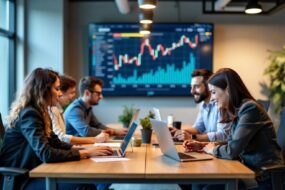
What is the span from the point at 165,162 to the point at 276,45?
12.8 feet

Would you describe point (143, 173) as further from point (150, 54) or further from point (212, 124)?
point (150, 54)

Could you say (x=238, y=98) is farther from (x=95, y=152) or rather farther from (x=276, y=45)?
(x=276, y=45)

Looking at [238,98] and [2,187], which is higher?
[238,98]

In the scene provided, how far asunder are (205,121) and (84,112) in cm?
117

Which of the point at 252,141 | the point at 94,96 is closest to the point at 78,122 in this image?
the point at 94,96

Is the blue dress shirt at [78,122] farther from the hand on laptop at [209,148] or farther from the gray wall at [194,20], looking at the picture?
the gray wall at [194,20]

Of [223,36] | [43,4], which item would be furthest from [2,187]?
[223,36]

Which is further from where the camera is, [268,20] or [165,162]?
[268,20]

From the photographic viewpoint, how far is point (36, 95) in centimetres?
A: 235

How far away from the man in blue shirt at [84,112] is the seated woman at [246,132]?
1302 millimetres

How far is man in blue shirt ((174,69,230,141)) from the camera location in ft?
10.2

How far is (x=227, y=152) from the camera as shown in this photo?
229 centimetres

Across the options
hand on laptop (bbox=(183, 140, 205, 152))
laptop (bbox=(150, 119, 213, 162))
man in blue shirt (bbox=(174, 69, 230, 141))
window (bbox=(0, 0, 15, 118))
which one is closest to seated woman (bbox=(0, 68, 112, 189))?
laptop (bbox=(150, 119, 213, 162))

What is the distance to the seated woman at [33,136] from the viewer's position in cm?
220
